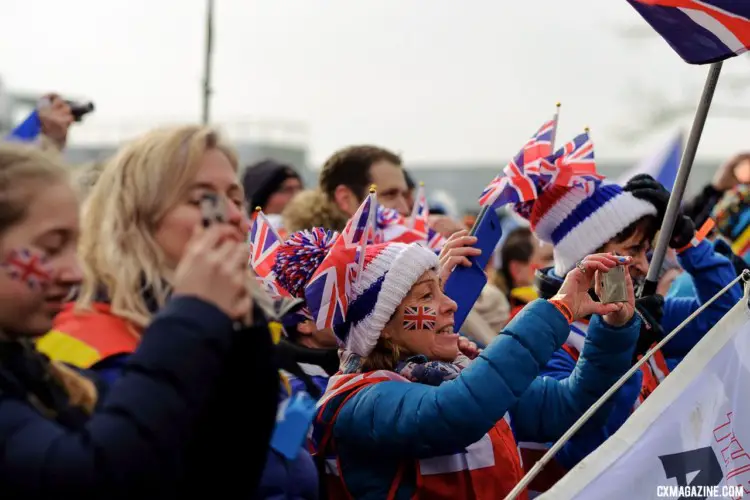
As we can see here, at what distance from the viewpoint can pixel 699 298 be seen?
179 inches

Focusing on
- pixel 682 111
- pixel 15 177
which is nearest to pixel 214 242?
pixel 15 177

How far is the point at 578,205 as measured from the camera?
13.6ft

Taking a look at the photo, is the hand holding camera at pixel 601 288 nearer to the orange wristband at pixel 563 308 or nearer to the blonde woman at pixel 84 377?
the orange wristband at pixel 563 308

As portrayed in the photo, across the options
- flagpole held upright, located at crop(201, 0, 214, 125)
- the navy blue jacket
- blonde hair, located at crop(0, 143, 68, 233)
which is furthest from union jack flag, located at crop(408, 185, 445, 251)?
flagpole held upright, located at crop(201, 0, 214, 125)

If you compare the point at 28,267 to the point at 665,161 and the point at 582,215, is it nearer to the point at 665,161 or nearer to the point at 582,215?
the point at 582,215

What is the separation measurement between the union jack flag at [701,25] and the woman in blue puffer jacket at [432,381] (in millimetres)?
991

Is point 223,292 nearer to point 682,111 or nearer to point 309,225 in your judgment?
point 309,225

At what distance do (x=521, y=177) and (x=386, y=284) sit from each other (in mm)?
974

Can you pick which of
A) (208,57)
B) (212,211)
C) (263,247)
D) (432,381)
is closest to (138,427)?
(212,211)

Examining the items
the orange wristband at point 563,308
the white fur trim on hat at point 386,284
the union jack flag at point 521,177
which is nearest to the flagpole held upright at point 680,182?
the union jack flag at point 521,177

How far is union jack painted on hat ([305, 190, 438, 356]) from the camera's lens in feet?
10.8

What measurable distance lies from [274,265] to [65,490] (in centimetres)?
215

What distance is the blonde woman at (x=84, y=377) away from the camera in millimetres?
1632

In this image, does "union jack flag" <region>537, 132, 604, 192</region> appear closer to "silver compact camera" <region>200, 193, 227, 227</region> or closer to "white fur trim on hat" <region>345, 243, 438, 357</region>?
"white fur trim on hat" <region>345, 243, 438, 357</region>
